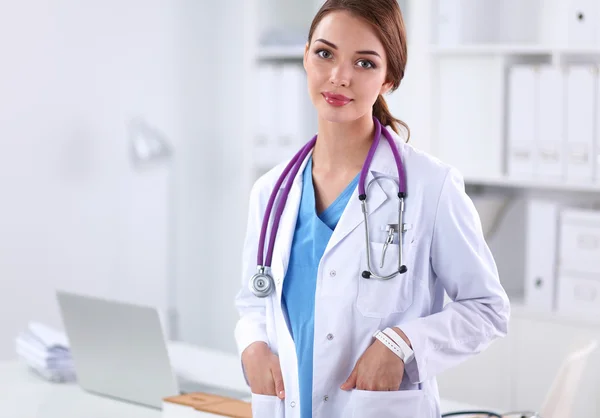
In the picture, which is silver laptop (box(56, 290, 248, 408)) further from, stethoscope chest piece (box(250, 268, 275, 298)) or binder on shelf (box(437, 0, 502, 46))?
binder on shelf (box(437, 0, 502, 46))

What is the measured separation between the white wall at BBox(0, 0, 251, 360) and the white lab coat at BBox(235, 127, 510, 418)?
225cm

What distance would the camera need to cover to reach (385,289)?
138 centimetres

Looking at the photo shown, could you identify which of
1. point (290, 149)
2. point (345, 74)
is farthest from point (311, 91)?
point (290, 149)

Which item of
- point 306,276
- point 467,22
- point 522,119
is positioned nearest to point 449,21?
point 467,22

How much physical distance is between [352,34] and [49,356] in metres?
1.30

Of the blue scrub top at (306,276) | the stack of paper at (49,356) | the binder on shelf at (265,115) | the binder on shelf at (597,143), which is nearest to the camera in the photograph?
the blue scrub top at (306,276)

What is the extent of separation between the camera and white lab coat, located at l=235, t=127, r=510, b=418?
1.38 m

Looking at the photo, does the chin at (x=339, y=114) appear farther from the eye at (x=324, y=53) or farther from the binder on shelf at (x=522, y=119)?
the binder on shelf at (x=522, y=119)

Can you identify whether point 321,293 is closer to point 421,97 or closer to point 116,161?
point 421,97

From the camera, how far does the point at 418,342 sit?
1.34 m

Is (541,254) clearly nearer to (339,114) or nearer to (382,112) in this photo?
(382,112)

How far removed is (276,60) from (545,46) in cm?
120

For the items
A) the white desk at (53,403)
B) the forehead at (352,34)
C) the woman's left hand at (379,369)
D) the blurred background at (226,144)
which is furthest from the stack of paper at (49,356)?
the forehead at (352,34)

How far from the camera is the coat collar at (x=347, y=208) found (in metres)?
1.42
